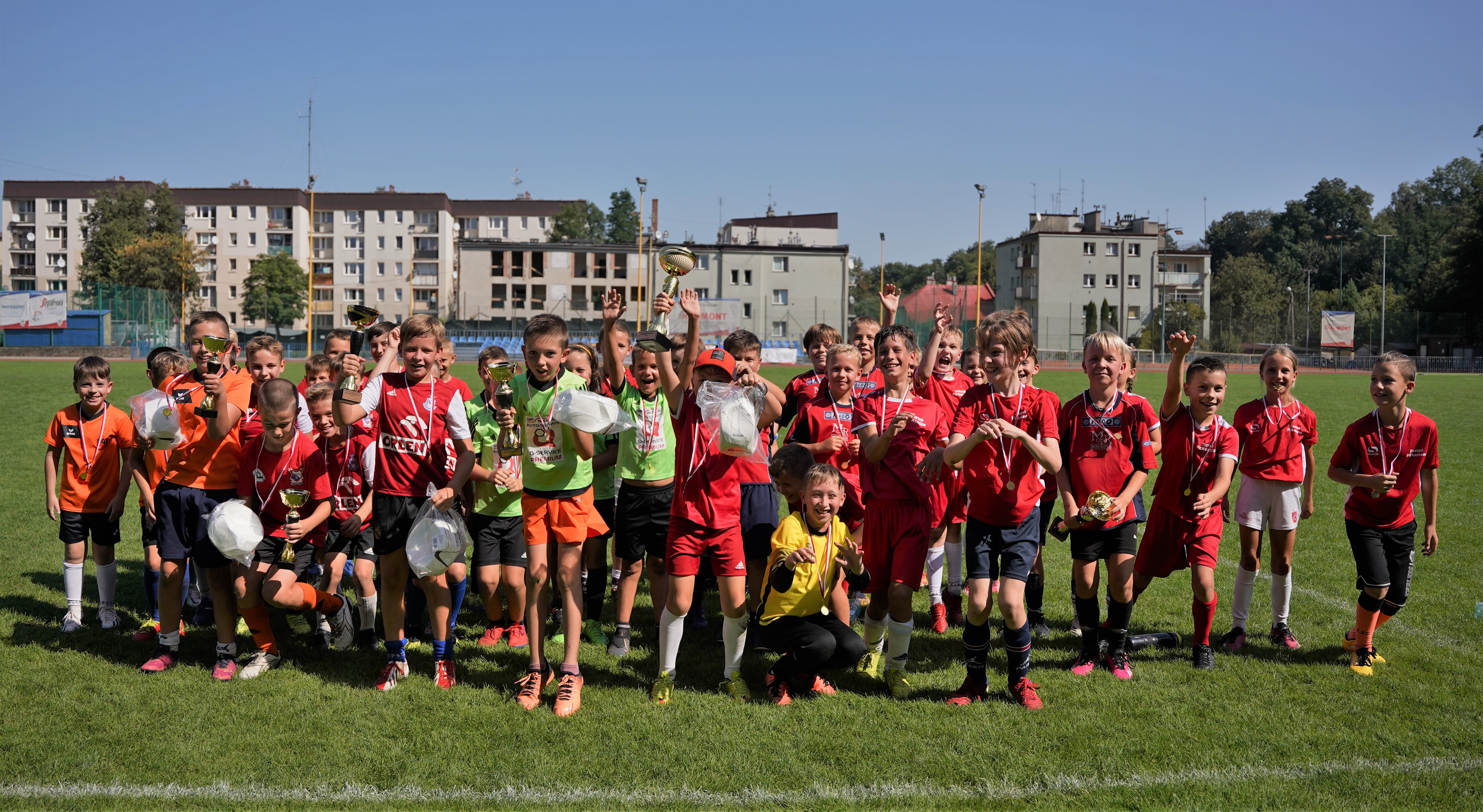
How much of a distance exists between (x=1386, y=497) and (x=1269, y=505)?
59cm

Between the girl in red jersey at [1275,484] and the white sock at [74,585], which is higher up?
the girl in red jersey at [1275,484]

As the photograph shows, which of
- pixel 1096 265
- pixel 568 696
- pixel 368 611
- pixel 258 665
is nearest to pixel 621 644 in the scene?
pixel 568 696

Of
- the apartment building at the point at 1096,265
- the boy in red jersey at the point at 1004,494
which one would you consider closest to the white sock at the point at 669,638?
the boy in red jersey at the point at 1004,494

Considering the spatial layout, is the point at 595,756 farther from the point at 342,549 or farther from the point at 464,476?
the point at 342,549

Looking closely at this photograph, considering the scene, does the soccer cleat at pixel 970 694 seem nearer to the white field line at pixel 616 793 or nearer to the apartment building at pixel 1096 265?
the white field line at pixel 616 793

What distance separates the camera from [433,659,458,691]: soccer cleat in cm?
482

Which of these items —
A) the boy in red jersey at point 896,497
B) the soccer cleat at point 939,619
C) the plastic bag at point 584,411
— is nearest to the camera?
the plastic bag at point 584,411

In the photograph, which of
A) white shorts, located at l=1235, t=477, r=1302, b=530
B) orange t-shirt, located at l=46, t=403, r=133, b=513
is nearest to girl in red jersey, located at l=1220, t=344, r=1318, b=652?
white shorts, located at l=1235, t=477, r=1302, b=530

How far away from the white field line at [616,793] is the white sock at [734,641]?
108cm

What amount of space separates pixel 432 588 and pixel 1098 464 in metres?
3.57

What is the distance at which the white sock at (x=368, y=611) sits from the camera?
5.47 meters

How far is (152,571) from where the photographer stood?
19.6ft

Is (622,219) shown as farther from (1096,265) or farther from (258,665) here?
(258,665)

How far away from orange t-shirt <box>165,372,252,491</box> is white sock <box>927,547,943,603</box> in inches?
169
